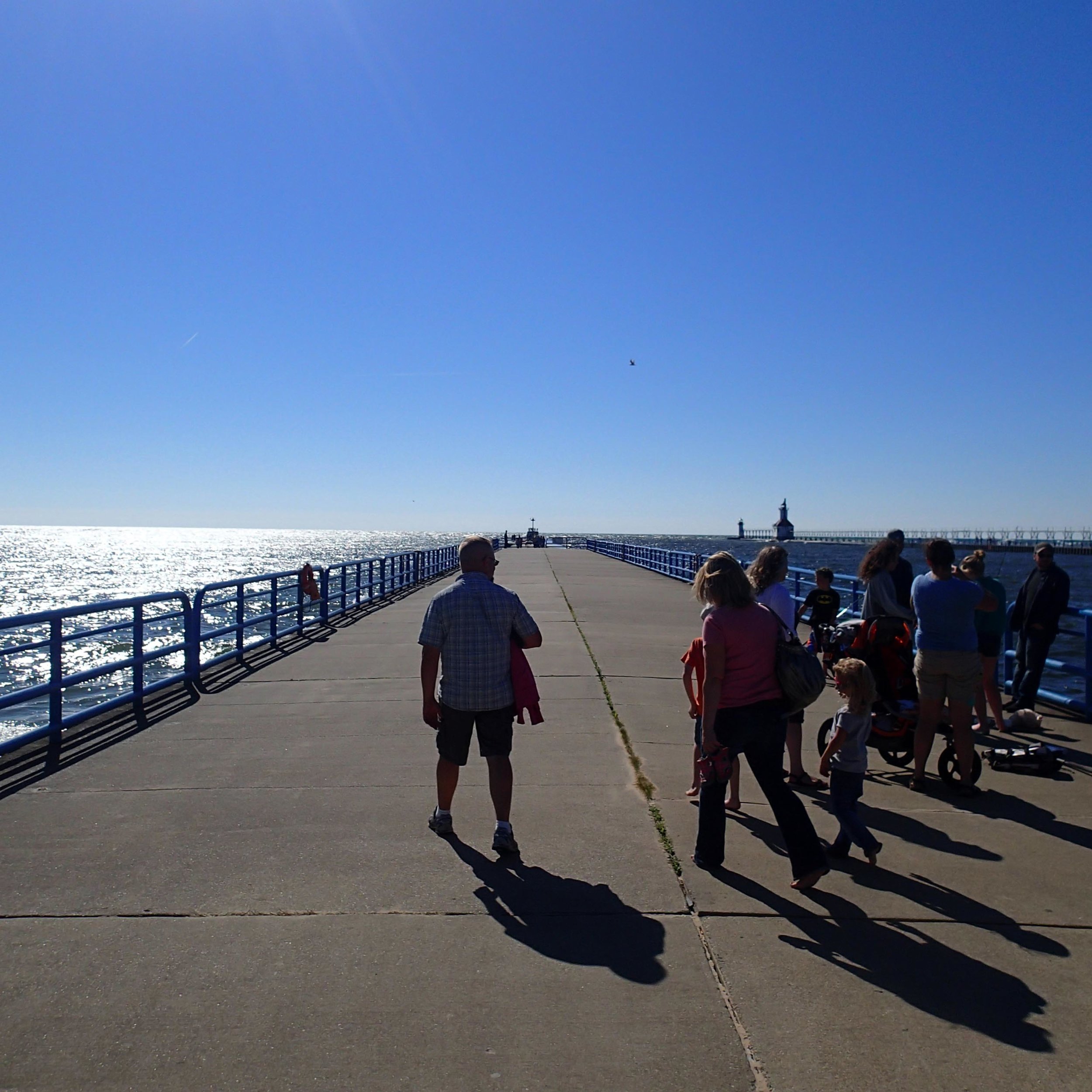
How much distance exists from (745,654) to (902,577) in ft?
12.8

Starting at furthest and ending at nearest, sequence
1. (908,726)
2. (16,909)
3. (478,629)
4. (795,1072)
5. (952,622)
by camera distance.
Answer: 1. (908,726)
2. (952,622)
3. (478,629)
4. (16,909)
5. (795,1072)

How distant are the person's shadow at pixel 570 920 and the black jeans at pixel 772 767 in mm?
791

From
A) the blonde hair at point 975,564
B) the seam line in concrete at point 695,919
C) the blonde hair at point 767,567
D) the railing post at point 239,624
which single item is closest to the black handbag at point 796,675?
the seam line in concrete at point 695,919

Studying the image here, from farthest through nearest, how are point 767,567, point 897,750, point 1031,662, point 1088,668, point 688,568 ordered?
point 688,568 < point 1031,662 < point 1088,668 < point 897,750 < point 767,567

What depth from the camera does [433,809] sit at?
6047 millimetres

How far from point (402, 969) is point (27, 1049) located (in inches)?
50.5

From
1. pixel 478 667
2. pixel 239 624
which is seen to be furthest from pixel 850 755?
pixel 239 624

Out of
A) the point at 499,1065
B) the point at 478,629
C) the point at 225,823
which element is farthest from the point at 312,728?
the point at 499,1065

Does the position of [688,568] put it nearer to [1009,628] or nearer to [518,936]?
[1009,628]

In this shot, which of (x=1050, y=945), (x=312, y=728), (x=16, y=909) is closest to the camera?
(x=1050, y=945)

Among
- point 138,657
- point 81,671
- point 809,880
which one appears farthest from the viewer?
point 81,671

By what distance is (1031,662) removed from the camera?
29.7 feet

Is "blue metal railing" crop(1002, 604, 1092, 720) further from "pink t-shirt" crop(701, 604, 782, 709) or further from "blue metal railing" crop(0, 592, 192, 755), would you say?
"blue metal railing" crop(0, 592, 192, 755)

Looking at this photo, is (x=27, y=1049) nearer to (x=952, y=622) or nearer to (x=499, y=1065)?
(x=499, y=1065)
